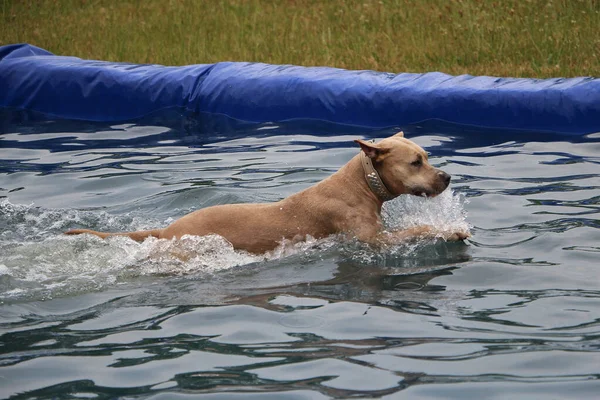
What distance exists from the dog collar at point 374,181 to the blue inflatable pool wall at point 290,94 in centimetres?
380

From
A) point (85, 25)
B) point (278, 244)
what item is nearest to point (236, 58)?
point (85, 25)

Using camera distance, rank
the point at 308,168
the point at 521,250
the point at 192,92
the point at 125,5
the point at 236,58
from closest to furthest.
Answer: the point at 521,250 < the point at 308,168 < the point at 192,92 < the point at 236,58 < the point at 125,5

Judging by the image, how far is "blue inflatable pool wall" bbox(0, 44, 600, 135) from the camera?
10352mm

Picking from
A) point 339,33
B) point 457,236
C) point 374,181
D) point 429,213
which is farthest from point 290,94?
point 457,236

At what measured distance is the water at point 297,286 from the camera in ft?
15.9

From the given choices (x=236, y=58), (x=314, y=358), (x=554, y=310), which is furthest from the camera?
(x=236, y=58)

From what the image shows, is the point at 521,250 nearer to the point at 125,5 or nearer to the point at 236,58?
the point at 236,58

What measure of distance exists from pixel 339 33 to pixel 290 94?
3.24 meters

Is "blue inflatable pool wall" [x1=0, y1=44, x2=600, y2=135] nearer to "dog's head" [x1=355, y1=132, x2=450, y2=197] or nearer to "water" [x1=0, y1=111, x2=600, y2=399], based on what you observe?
"water" [x1=0, y1=111, x2=600, y2=399]

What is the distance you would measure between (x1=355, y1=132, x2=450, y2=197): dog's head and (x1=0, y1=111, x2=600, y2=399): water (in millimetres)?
358

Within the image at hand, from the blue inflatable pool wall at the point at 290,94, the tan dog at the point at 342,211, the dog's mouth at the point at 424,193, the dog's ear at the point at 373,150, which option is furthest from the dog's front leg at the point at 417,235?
the blue inflatable pool wall at the point at 290,94

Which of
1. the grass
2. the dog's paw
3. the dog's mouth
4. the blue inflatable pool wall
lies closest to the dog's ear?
the dog's mouth

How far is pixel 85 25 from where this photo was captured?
1623 cm

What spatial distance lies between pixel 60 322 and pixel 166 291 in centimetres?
84
